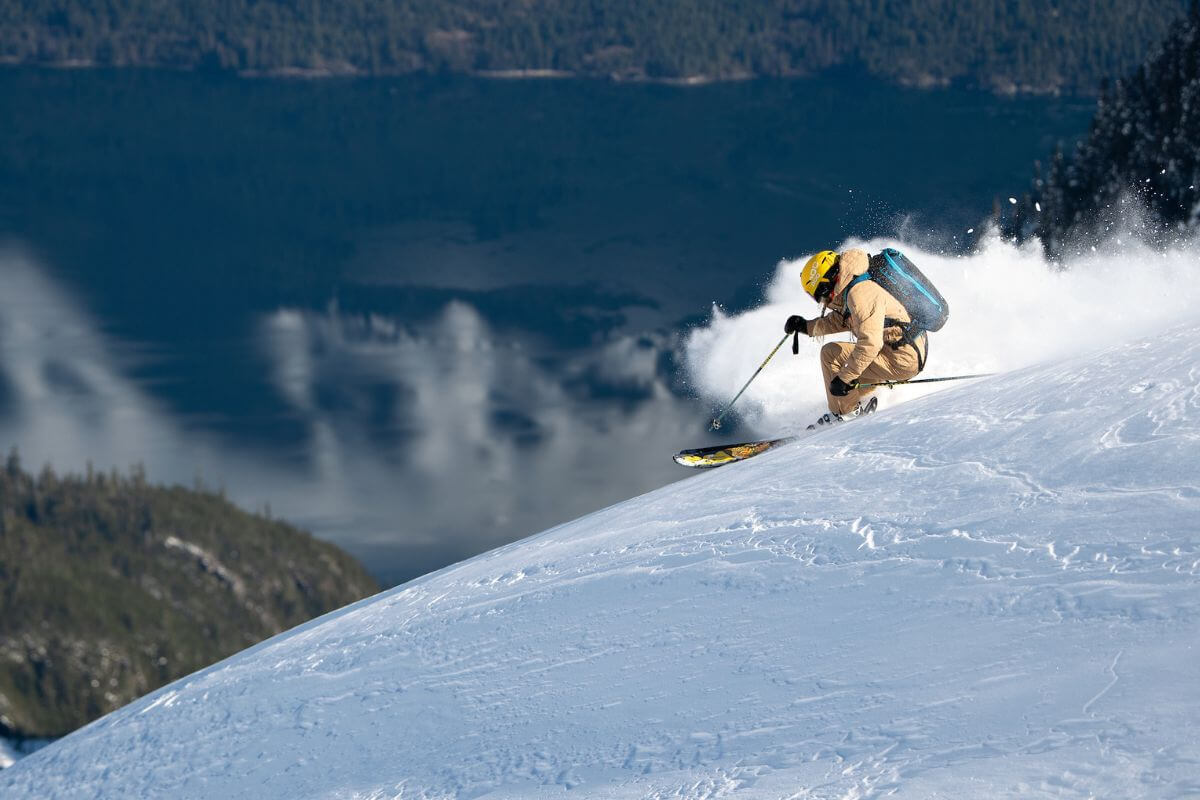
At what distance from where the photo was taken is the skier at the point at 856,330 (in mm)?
11156

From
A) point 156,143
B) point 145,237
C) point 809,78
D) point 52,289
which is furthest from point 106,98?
point 809,78

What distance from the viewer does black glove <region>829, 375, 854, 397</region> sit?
38.9 ft

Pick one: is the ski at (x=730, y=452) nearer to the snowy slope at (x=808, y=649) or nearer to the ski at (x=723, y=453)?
the ski at (x=723, y=453)

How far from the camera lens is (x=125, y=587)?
11394 centimetres

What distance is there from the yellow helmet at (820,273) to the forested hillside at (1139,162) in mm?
37714

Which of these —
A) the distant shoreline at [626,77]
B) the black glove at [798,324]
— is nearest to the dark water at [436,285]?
the distant shoreline at [626,77]

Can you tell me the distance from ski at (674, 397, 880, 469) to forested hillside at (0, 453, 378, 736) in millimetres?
82281

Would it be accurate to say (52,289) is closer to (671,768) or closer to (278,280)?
(278,280)

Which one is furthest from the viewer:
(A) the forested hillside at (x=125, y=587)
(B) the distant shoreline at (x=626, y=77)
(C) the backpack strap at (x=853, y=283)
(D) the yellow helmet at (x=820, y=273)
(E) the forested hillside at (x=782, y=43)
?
(B) the distant shoreline at (x=626, y=77)

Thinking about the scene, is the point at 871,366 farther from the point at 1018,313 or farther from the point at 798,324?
the point at 1018,313

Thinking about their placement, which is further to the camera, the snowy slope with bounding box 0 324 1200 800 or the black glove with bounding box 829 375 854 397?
the black glove with bounding box 829 375 854 397

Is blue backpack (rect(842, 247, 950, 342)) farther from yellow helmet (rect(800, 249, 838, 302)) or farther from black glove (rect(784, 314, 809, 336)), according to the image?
black glove (rect(784, 314, 809, 336))

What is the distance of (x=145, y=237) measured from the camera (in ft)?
420

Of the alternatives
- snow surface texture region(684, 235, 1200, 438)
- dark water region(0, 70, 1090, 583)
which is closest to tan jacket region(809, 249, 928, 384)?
snow surface texture region(684, 235, 1200, 438)
